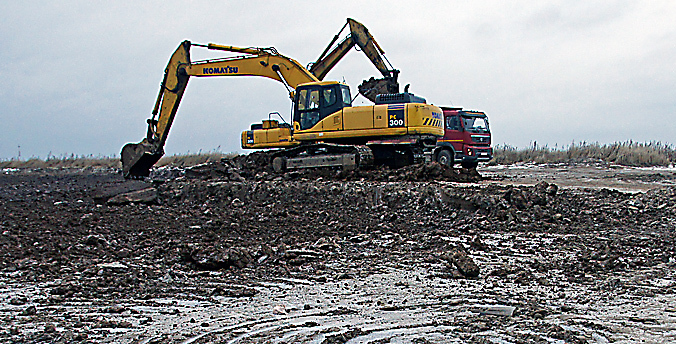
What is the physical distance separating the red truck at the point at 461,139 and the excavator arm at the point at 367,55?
299 centimetres

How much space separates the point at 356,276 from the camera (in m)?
5.39

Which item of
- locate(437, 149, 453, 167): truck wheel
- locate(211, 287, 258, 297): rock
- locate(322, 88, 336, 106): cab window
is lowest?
locate(211, 287, 258, 297): rock

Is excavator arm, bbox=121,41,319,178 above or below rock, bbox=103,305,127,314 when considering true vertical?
above

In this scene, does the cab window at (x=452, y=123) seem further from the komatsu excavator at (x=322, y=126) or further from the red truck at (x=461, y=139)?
the komatsu excavator at (x=322, y=126)

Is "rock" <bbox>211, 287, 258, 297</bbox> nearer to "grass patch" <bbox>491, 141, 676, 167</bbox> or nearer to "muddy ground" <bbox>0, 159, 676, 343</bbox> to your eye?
"muddy ground" <bbox>0, 159, 676, 343</bbox>

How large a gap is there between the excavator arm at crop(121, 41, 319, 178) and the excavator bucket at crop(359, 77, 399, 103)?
157 cm

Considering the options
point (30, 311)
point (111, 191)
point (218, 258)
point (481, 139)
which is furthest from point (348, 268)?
point (481, 139)

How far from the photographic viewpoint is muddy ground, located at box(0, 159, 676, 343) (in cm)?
377

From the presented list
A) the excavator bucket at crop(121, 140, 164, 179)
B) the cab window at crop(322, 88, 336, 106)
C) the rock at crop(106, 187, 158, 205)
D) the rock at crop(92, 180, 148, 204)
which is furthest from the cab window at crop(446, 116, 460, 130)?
the rock at crop(106, 187, 158, 205)

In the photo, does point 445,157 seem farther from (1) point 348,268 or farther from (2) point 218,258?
(2) point 218,258

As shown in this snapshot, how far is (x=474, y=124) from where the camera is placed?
19031 millimetres

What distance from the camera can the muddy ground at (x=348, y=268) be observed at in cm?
377

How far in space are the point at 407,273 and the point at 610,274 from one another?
1.94 meters

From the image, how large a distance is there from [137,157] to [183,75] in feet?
9.93
